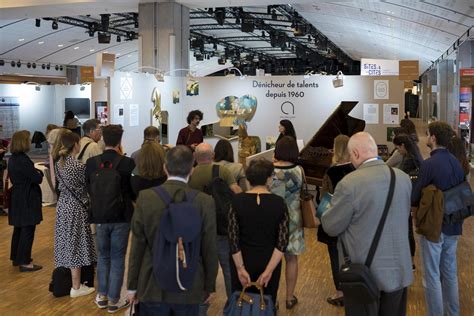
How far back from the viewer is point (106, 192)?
165 inches

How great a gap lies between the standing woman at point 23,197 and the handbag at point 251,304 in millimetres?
3160

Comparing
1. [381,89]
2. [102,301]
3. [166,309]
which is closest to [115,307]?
[102,301]

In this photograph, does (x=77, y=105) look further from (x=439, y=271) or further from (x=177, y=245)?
(x=177, y=245)

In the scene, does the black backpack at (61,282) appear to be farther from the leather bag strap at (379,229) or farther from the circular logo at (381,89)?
the circular logo at (381,89)

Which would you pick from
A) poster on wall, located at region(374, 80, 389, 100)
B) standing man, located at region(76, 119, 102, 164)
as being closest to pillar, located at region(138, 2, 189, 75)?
poster on wall, located at region(374, 80, 389, 100)

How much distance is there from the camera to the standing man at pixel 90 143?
5617mm

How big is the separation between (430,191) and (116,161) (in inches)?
91.2

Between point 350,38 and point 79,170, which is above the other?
point 350,38

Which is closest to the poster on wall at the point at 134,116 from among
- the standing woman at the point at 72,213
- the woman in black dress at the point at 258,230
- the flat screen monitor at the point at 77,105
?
the standing woman at the point at 72,213

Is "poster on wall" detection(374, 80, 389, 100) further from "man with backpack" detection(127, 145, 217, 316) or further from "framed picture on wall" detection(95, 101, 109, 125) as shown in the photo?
"man with backpack" detection(127, 145, 217, 316)

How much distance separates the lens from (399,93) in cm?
928

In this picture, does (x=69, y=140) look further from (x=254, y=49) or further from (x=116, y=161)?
(x=254, y=49)

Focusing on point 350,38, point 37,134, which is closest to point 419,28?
point 350,38

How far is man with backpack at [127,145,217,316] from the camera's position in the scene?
107 inches
